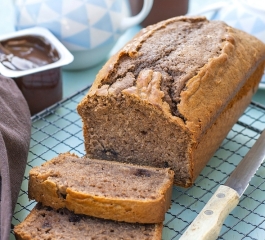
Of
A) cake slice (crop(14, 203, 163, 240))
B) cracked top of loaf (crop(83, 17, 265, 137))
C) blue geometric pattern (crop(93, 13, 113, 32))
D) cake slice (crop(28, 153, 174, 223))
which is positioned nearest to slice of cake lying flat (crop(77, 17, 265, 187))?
cracked top of loaf (crop(83, 17, 265, 137))

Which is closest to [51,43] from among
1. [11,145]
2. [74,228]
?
[11,145]

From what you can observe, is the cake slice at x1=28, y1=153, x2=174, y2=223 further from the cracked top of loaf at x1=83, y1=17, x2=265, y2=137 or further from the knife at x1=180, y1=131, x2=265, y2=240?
the cracked top of loaf at x1=83, y1=17, x2=265, y2=137

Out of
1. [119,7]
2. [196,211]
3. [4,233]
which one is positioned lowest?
[196,211]

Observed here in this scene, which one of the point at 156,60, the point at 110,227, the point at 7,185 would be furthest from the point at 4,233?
the point at 156,60

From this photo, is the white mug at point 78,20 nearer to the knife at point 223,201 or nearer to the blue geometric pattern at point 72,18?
the blue geometric pattern at point 72,18

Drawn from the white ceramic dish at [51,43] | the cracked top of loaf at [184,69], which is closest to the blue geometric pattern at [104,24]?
the white ceramic dish at [51,43]

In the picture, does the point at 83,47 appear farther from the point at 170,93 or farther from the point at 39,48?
the point at 170,93
